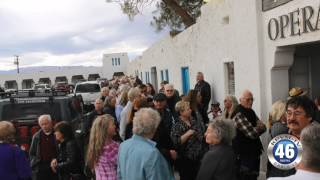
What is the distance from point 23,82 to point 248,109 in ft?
249

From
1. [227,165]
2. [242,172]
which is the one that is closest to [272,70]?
[242,172]

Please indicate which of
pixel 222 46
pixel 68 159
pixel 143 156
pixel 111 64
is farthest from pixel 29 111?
pixel 111 64

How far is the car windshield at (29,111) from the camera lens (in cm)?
959

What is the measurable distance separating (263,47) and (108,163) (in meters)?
5.56

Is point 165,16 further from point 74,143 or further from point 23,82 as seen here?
point 23,82

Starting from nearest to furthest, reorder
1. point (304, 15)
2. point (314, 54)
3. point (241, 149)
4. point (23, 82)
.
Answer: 1. point (241, 149)
2. point (304, 15)
3. point (314, 54)
4. point (23, 82)

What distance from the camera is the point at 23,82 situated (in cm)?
7912

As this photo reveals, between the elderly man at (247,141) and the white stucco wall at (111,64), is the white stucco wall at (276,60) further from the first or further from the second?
the white stucco wall at (111,64)

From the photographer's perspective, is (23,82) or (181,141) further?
(23,82)

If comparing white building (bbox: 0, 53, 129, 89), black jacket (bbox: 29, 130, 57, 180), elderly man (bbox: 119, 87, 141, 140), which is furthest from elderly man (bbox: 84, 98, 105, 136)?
white building (bbox: 0, 53, 129, 89)

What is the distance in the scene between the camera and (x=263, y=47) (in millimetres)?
9922

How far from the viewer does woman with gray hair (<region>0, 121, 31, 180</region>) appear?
5.71 meters

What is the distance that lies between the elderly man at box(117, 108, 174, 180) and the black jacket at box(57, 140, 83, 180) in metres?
1.87

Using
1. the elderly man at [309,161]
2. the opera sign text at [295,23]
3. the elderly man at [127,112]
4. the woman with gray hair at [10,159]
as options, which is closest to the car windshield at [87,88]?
the opera sign text at [295,23]
